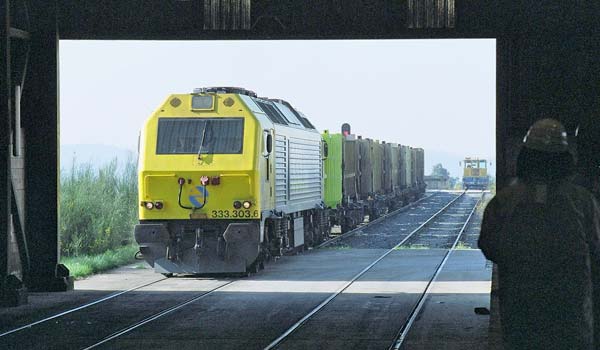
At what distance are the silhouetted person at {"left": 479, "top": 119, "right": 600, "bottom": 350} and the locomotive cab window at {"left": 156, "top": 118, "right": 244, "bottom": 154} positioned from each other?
1517 cm

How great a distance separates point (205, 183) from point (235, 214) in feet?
2.46

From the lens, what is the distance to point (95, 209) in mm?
28531

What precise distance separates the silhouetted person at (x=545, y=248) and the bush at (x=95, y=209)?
831 inches

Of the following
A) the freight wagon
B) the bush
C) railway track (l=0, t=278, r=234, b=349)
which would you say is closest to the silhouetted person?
railway track (l=0, t=278, r=234, b=349)

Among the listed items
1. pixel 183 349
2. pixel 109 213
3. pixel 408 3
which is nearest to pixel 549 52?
pixel 408 3

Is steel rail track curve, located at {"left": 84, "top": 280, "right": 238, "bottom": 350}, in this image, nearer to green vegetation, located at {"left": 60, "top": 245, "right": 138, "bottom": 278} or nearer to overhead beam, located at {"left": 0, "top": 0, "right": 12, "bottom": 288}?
overhead beam, located at {"left": 0, "top": 0, "right": 12, "bottom": 288}

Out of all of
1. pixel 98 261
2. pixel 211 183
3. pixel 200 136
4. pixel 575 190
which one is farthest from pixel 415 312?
pixel 575 190

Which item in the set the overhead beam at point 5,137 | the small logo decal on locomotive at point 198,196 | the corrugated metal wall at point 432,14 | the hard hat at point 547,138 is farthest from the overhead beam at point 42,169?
the hard hat at point 547,138

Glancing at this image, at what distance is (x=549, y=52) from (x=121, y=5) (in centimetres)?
640

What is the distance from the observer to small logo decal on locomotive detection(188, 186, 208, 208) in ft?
68.8

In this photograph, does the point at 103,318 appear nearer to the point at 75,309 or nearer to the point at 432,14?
the point at 75,309

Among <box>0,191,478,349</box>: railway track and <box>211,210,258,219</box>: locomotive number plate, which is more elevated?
<box>211,210,258,219</box>: locomotive number plate

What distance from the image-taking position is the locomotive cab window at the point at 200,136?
21.3 metres

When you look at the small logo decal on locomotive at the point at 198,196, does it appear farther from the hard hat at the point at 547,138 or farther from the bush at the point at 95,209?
the hard hat at the point at 547,138
